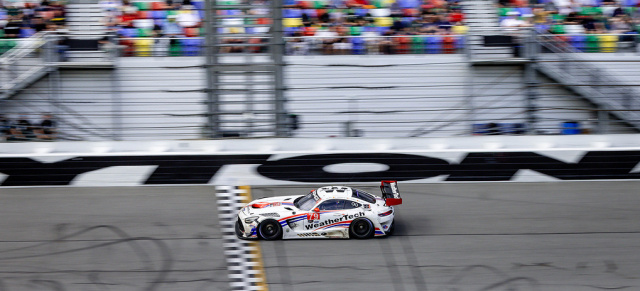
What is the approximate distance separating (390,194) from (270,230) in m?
1.52

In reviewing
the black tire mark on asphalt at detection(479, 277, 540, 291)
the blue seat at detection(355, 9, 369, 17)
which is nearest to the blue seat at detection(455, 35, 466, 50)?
the blue seat at detection(355, 9, 369, 17)

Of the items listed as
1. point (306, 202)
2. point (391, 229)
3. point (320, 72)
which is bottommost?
point (391, 229)

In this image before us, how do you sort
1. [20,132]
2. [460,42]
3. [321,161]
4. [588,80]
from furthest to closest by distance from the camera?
1. [460,42]
2. [588,80]
3. [20,132]
4. [321,161]

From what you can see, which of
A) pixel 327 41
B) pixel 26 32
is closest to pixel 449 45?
pixel 327 41

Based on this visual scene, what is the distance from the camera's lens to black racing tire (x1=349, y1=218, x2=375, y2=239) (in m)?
8.41

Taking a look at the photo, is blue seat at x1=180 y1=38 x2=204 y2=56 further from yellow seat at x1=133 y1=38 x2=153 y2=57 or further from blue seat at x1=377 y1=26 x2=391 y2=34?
blue seat at x1=377 y1=26 x2=391 y2=34

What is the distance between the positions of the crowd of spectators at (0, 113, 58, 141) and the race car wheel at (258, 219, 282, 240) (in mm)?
4126

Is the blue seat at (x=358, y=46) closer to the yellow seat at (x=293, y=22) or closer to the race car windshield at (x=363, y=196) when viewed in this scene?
the yellow seat at (x=293, y=22)

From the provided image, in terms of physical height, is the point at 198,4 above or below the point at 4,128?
above

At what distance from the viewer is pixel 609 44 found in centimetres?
1180

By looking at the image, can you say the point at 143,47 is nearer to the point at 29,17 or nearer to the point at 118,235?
the point at 29,17

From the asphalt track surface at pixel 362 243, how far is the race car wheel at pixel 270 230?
83 millimetres

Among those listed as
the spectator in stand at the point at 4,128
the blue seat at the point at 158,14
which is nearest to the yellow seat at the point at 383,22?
the blue seat at the point at 158,14

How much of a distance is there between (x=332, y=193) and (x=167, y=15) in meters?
5.31
